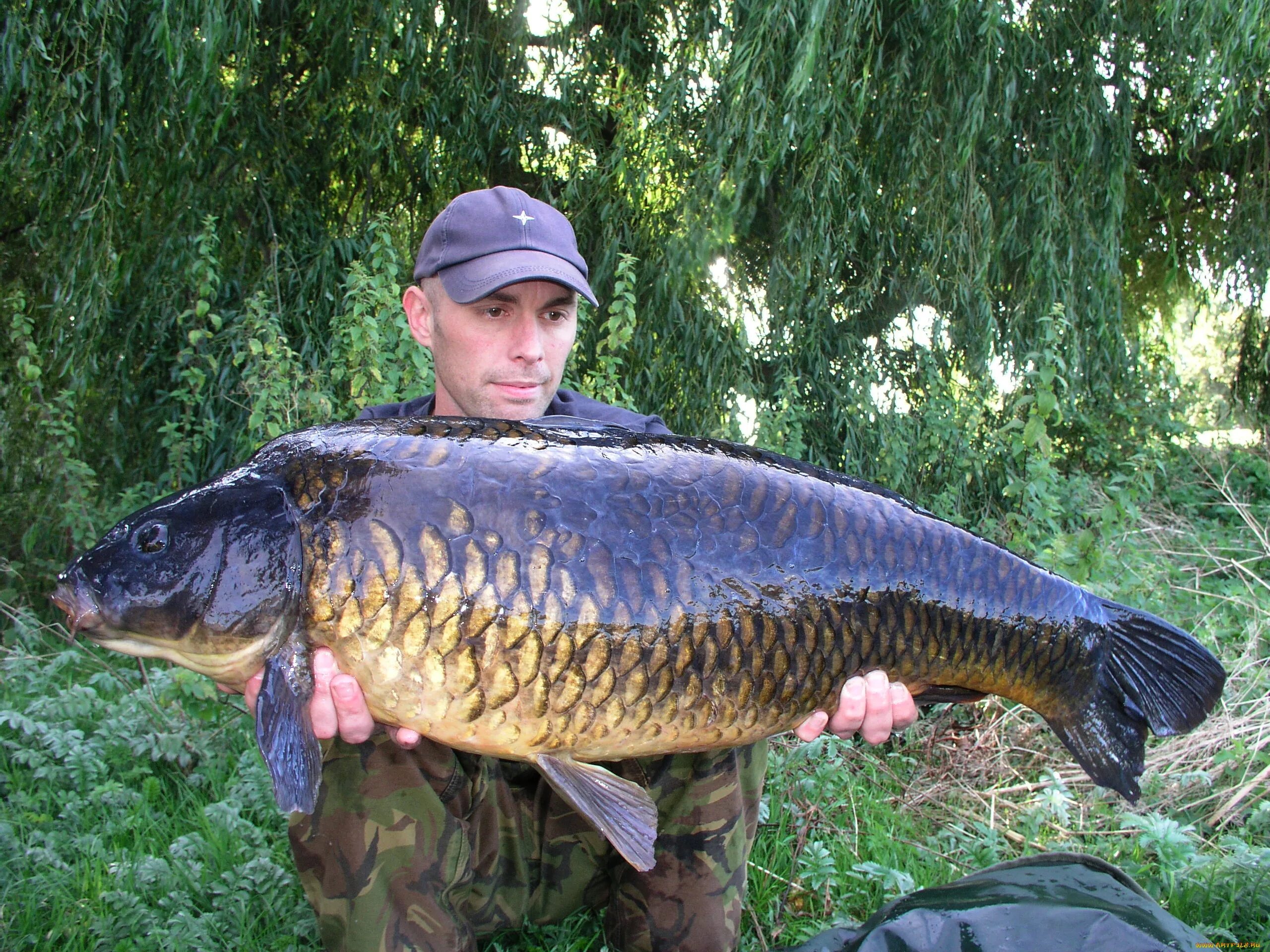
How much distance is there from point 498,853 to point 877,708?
69 centimetres

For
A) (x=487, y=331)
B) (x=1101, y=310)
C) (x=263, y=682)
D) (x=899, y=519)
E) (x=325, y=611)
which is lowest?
(x=263, y=682)

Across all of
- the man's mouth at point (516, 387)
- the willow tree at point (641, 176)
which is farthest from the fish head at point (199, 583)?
the willow tree at point (641, 176)

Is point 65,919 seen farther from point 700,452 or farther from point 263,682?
point 700,452

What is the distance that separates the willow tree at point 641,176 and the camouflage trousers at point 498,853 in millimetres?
1465

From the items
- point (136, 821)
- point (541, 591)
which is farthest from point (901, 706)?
point (136, 821)

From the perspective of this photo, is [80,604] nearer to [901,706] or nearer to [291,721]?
[291,721]

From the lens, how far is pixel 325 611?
3.97 feet

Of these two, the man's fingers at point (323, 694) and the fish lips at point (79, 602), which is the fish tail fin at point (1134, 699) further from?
the fish lips at point (79, 602)

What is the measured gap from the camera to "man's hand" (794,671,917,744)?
4.66 ft

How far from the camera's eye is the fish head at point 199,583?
1.21 meters

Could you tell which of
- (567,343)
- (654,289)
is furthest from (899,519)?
(654,289)

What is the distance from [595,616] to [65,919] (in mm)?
1105

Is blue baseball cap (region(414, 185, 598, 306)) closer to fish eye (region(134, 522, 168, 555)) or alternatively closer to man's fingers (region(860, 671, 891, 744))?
fish eye (region(134, 522, 168, 555))

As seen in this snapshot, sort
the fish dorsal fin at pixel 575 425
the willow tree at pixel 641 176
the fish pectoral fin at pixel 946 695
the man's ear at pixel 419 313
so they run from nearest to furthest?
the fish dorsal fin at pixel 575 425
the fish pectoral fin at pixel 946 695
the man's ear at pixel 419 313
the willow tree at pixel 641 176
